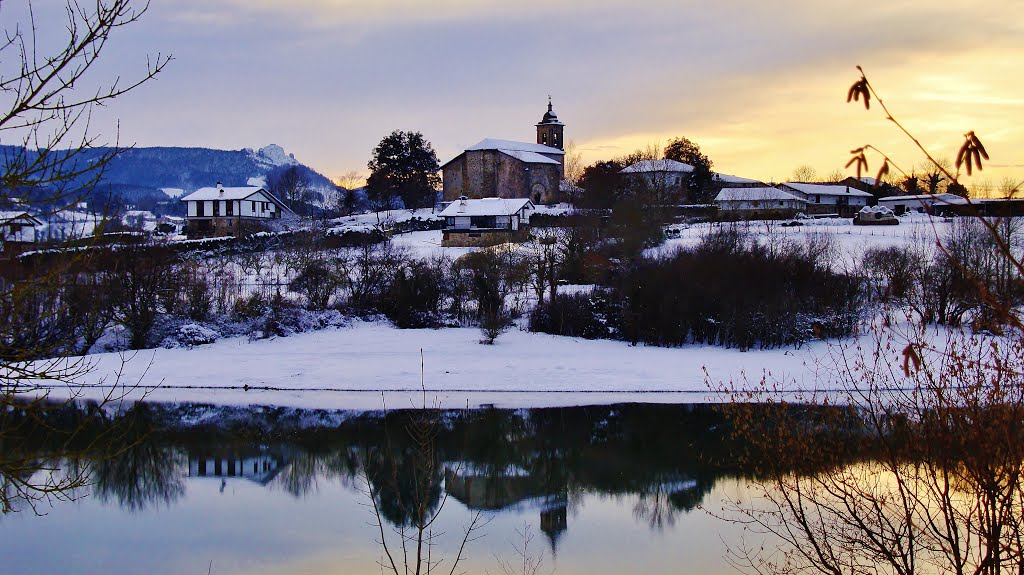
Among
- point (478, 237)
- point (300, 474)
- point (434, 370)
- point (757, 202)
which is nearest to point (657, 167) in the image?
point (757, 202)

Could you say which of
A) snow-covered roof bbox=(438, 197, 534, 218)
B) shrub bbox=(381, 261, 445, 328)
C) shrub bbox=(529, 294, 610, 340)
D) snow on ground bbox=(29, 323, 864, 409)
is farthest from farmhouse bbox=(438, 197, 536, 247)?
snow on ground bbox=(29, 323, 864, 409)

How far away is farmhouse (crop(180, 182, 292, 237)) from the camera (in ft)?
196

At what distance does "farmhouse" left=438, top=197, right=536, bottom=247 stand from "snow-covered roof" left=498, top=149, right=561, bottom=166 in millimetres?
16728

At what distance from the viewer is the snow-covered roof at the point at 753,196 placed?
59228mm

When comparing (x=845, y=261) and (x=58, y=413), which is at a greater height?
(x=845, y=261)

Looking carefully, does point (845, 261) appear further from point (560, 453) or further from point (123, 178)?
point (123, 178)

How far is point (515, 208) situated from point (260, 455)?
127 ft

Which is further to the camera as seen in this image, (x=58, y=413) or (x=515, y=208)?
(x=515, y=208)

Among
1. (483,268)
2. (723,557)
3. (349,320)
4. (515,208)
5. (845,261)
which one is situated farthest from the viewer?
(515,208)

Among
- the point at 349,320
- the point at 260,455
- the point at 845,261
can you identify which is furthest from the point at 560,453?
the point at 845,261

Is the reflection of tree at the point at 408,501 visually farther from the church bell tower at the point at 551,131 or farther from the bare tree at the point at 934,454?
the church bell tower at the point at 551,131

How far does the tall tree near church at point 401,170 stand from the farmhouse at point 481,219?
606 inches

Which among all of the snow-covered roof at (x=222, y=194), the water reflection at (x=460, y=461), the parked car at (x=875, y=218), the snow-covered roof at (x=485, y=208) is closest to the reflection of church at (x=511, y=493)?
the water reflection at (x=460, y=461)

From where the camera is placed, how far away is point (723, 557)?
37.7ft
